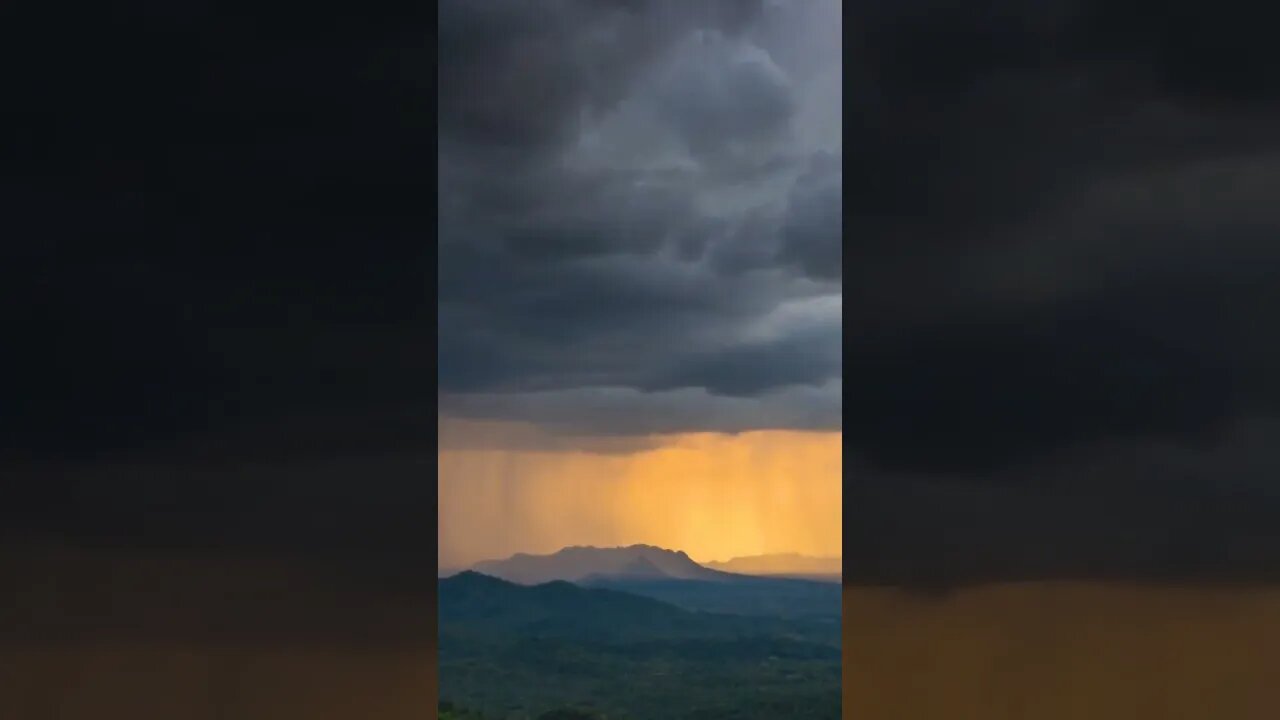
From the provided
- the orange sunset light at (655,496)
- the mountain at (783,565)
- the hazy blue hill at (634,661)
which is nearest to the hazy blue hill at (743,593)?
the mountain at (783,565)

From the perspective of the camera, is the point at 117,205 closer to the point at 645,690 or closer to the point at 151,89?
the point at 151,89

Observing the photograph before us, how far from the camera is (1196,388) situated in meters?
3.80

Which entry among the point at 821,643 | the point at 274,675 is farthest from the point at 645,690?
the point at 274,675

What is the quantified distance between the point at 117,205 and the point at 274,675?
64.4 inches

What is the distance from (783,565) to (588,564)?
1860 millimetres

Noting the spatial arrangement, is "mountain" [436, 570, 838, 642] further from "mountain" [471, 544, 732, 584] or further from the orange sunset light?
the orange sunset light

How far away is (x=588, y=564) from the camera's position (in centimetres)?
1122

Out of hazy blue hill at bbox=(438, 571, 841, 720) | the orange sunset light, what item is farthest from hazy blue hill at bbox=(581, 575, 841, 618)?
the orange sunset light

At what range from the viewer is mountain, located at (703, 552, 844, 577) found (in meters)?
10.7

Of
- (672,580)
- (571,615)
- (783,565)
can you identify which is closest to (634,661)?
(571,615)

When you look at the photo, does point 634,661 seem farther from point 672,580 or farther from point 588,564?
point 588,564

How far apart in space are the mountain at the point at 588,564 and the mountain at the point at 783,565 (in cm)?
66

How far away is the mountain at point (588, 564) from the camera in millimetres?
11062

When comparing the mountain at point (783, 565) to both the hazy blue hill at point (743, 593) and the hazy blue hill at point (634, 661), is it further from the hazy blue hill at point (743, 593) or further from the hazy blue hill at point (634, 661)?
the hazy blue hill at point (634, 661)
